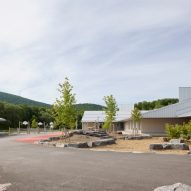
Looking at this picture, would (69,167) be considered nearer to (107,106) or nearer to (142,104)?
(107,106)

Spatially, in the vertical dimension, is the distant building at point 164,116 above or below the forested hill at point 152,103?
below

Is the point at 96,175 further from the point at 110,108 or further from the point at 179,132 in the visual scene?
the point at 110,108

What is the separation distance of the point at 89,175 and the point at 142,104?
112 metres

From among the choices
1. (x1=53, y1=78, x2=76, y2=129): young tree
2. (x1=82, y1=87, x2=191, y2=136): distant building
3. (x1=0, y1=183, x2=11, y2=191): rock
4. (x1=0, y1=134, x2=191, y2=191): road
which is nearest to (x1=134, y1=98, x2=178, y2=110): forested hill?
(x1=82, y1=87, x2=191, y2=136): distant building

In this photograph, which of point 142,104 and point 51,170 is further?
point 142,104

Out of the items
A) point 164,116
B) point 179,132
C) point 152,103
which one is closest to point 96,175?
point 179,132

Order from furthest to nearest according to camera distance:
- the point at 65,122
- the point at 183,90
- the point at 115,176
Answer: the point at 183,90, the point at 65,122, the point at 115,176

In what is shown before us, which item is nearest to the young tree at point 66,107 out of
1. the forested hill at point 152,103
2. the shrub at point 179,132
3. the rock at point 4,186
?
the shrub at point 179,132

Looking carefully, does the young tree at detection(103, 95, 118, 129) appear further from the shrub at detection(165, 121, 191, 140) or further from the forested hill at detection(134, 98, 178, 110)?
the forested hill at detection(134, 98, 178, 110)

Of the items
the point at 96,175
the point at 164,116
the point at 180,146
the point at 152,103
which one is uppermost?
the point at 152,103

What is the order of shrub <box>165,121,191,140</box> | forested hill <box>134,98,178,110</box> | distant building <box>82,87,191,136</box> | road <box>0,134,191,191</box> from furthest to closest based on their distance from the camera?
forested hill <box>134,98,178,110</box> → distant building <box>82,87,191,136</box> → shrub <box>165,121,191,140</box> → road <box>0,134,191,191</box>

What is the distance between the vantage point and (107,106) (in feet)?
180

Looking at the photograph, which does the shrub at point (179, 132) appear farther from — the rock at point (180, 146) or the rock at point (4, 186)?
the rock at point (4, 186)

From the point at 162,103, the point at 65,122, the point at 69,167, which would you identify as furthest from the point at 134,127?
the point at 162,103
